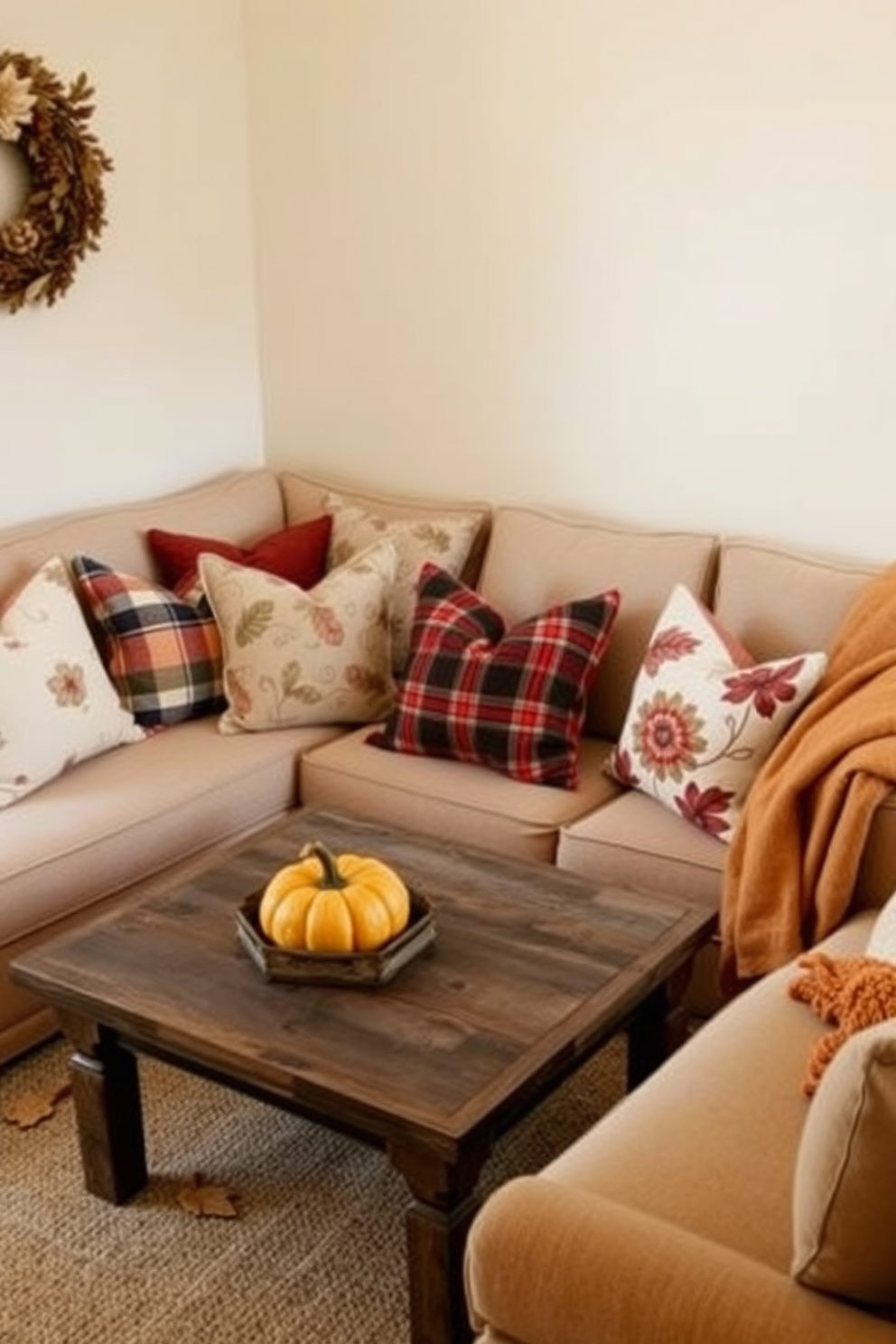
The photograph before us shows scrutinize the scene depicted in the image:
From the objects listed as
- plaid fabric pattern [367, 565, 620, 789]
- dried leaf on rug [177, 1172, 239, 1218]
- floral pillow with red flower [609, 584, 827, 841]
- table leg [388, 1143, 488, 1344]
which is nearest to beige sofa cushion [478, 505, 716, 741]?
plaid fabric pattern [367, 565, 620, 789]

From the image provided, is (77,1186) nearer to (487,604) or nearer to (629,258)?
(487,604)

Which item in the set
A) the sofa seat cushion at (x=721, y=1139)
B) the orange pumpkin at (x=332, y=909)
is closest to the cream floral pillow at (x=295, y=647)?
the orange pumpkin at (x=332, y=909)

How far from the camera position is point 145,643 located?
3.03 m

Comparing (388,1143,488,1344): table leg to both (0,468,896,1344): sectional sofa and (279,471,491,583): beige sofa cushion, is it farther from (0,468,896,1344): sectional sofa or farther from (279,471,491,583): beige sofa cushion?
(279,471,491,583): beige sofa cushion

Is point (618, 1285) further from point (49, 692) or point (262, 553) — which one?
point (262, 553)

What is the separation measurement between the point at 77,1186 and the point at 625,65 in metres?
2.45

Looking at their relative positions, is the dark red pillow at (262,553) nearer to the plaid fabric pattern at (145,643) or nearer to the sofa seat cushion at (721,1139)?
the plaid fabric pattern at (145,643)

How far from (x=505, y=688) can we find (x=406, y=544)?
593 mm

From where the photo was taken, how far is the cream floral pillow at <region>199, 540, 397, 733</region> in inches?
120

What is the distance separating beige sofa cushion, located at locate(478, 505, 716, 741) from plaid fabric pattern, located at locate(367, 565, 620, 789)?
0.35 ft

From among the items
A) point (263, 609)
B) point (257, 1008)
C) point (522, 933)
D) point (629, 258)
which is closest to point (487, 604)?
point (263, 609)

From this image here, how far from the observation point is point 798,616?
2.84 m

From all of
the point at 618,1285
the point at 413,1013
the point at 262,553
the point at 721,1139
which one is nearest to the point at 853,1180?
the point at 618,1285

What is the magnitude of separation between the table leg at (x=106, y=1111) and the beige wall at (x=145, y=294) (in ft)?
4.78
